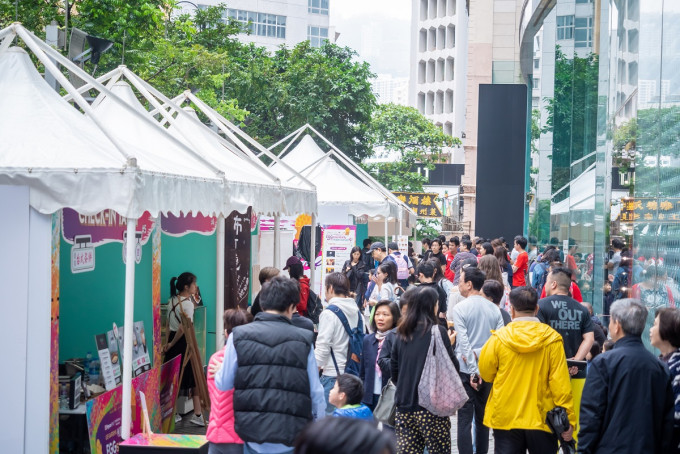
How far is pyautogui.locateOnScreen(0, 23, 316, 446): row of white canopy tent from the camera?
616cm

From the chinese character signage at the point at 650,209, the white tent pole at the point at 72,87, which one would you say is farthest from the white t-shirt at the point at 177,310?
the chinese character signage at the point at 650,209

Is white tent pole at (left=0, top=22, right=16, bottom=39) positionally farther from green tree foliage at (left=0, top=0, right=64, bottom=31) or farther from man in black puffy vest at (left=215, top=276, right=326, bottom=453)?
green tree foliage at (left=0, top=0, right=64, bottom=31)

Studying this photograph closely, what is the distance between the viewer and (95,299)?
28.8 ft

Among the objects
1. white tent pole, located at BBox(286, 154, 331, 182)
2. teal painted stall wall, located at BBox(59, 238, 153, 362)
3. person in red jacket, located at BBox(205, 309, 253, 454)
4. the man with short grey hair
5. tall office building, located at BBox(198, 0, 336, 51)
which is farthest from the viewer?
tall office building, located at BBox(198, 0, 336, 51)

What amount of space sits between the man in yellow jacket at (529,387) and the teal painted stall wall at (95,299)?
13.0 feet

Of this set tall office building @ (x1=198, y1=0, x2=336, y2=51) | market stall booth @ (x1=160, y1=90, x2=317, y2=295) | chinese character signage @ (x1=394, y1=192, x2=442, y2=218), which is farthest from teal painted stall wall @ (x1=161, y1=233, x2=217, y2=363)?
tall office building @ (x1=198, y1=0, x2=336, y2=51)

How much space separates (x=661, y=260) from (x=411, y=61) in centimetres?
9354

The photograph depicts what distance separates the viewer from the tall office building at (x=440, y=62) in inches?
3600

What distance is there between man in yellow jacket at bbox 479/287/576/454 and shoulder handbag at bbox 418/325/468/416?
1.00 feet

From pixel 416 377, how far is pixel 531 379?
0.82 meters

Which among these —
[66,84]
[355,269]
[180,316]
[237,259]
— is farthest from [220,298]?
[355,269]

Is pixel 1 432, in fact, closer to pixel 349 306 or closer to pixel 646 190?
pixel 349 306

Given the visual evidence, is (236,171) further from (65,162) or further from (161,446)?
(161,446)

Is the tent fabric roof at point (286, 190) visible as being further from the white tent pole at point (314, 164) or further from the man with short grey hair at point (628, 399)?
the man with short grey hair at point (628, 399)
